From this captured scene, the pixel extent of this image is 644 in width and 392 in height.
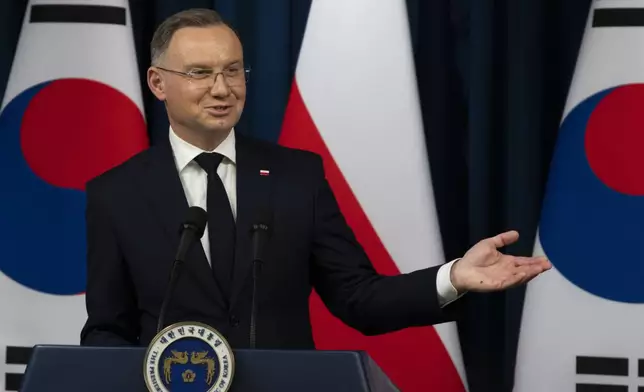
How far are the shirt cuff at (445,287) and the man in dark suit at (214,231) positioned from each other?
76 millimetres

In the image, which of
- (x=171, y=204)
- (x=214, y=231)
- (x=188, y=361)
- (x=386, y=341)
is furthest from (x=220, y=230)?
(x=386, y=341)

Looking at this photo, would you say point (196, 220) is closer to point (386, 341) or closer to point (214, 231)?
point (214, 231)

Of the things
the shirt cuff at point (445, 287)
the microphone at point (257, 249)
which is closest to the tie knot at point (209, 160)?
the microphone at point (257, 249)

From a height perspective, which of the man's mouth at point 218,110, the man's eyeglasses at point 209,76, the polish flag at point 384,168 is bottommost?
the polish flag at point 384,168

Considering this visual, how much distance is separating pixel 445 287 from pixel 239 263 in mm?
408

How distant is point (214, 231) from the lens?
2311 mm

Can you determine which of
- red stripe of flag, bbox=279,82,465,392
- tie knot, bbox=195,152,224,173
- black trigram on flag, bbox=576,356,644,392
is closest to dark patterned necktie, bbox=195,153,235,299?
tie knot, bbox=195,152,224,173

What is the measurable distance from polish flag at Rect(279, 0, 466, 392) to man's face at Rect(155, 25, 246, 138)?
75 centimetres

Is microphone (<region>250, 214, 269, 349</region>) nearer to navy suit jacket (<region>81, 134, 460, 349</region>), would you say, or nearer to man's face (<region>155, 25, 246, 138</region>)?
navy suit jacket (<region>81, 134, 460, 349</region>)

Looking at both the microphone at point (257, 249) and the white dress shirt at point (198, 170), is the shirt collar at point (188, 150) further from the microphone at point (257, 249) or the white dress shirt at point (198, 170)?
the microphone at point (257, 249)

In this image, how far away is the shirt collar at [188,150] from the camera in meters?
2.40

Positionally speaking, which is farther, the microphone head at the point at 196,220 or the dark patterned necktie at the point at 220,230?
the dark patterned necktie at the point at 220,230

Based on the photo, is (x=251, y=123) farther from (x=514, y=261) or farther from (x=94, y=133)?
(x=514, y=261)

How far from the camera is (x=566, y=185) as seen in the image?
9.70 ft
